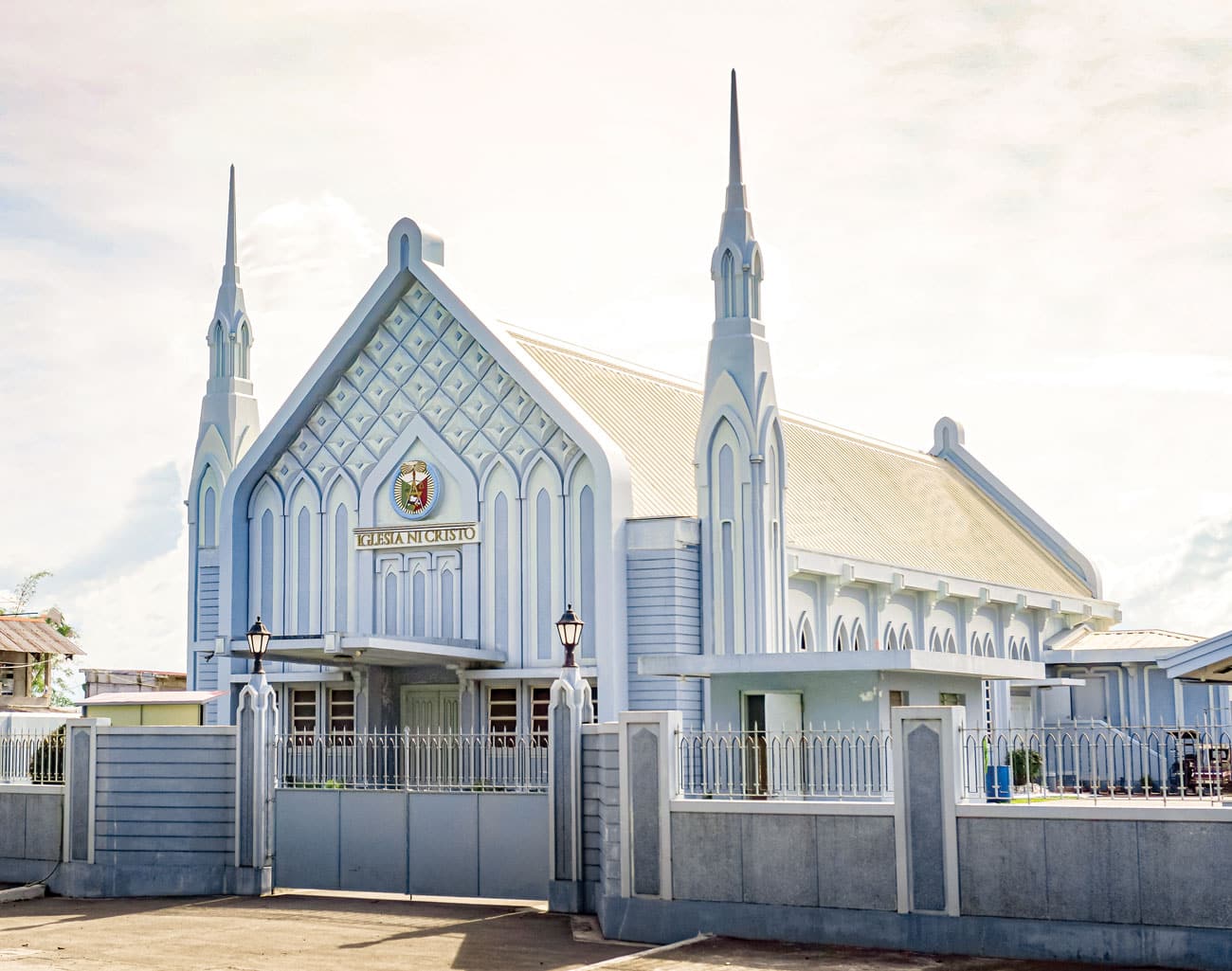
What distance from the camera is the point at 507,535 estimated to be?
3450cm

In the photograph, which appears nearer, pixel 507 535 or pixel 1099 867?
pixel 1099 867

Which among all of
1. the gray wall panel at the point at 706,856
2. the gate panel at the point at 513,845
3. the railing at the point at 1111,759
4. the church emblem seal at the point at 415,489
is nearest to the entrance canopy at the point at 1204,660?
the railing at the point at 1111,759

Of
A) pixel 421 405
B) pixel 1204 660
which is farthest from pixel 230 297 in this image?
pixel 1204 660

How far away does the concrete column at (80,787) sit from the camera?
26.8m

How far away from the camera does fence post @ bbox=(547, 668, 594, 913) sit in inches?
938

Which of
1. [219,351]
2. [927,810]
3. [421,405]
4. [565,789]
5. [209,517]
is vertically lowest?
[927,810]

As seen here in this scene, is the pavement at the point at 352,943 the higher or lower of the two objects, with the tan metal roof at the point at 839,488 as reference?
lower

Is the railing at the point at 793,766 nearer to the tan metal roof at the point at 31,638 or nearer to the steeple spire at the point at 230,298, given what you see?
the steeple spire at the point at 230,298

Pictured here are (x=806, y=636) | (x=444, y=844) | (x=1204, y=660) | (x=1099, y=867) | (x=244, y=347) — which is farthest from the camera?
(x=244, y=347)

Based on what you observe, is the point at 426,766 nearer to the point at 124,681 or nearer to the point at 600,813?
the point at 600,813

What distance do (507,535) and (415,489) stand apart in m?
2.44

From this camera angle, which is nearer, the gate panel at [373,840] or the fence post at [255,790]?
the gate panel at [373,840]

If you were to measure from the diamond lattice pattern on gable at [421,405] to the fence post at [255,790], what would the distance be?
9372 millimetres

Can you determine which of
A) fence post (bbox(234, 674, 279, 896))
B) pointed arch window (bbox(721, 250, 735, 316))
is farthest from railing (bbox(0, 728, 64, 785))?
pointed arch window (bbox(721, 250, 735, 316))
